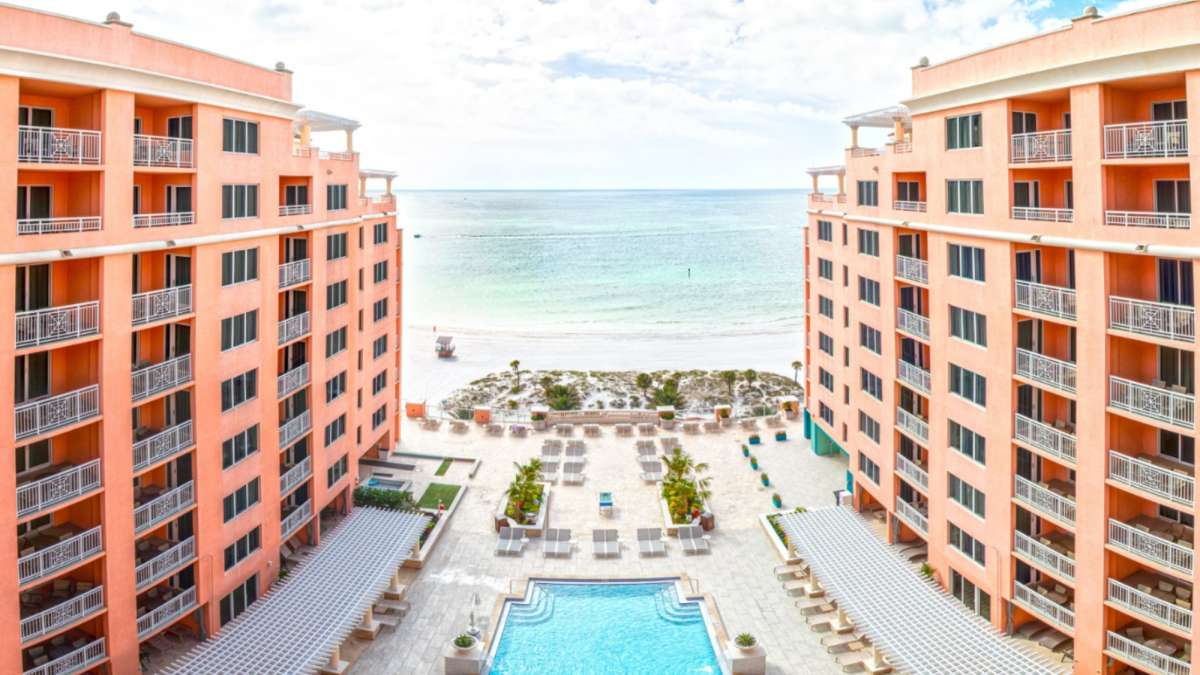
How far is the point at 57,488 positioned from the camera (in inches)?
806

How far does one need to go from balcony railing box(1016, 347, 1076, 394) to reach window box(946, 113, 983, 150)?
280 inches

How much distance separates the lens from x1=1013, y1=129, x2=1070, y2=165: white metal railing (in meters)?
22.5

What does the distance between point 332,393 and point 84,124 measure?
16304mm

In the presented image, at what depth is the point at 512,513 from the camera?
37906mm

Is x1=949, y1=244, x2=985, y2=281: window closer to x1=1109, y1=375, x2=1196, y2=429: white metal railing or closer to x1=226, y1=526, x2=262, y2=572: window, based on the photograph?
x1=1109, y1=375, x2=1196, y2=429: white metal railing

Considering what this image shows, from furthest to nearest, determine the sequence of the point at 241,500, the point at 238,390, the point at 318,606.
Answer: the point at 241,500
the point at 238,390
the point at 318,606

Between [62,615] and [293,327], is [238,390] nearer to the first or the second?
[293,327]

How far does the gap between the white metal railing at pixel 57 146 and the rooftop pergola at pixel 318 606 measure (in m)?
14.8

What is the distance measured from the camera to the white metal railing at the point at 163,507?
23.1m

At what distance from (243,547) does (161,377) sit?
7750 millimetres

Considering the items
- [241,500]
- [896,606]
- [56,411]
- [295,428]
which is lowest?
[896,606]

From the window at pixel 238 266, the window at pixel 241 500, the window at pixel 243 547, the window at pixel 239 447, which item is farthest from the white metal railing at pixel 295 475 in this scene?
the window at pixel 238 266

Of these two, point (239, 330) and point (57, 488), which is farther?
point (239, 330)

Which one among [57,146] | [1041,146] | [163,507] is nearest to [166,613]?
[163,507]
